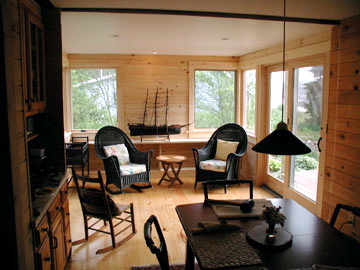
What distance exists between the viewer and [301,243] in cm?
210

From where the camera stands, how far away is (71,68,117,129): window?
6293 mm

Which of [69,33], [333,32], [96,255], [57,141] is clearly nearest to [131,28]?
[69,33]

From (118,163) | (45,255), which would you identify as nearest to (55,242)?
(45,255)

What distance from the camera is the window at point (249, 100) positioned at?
20.2ft

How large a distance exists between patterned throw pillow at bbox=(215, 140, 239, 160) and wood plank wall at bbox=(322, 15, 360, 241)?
7.11 feet

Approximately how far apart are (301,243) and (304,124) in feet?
8.75

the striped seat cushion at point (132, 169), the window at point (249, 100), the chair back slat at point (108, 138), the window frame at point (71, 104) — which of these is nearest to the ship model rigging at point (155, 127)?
the chair back slat at point (108, 138)

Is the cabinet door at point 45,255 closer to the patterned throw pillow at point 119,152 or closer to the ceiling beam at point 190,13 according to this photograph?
the ceiling beam at point 190,13

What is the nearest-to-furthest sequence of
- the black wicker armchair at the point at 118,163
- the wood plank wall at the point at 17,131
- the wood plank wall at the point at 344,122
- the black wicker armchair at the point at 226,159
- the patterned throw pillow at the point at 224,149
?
the wood plank wall at the point at 17,131
the wood plank wall at the point at 344,122
the black wicker armchair at the point at 118,163
the black wicker armchair at the point at 226,159
the patterned throw pillow at the point at 224,149

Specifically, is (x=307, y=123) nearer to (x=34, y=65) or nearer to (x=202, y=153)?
(x=202, y=153)

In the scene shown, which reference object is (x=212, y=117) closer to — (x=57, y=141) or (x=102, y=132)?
(x=102, y=132)

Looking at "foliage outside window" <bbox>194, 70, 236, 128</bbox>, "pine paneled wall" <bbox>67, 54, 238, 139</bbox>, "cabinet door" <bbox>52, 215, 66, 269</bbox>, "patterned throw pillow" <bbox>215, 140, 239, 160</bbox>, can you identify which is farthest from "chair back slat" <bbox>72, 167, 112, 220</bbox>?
"foliage outside window" <bbox>194, 70, 236, 128</bbox>

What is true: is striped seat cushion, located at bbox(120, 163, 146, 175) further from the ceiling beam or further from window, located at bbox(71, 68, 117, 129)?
the ceiling beam

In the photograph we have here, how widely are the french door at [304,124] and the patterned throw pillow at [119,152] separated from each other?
249 cm
